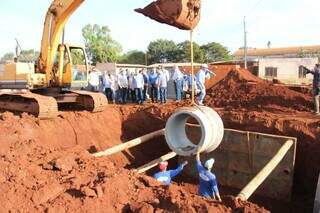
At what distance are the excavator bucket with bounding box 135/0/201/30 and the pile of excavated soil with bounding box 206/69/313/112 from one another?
8.00m

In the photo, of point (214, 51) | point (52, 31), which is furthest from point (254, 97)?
point (214, 51)

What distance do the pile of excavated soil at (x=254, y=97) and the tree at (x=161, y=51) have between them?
1190 inches

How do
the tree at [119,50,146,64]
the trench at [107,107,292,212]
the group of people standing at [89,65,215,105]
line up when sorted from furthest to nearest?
the tree at [119,50,146,64] → the group of people standing at [89,65,215,105] → the trench at [107,107,292,212]

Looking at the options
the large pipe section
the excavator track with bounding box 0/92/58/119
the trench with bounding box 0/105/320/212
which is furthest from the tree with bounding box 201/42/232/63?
the large pipe section

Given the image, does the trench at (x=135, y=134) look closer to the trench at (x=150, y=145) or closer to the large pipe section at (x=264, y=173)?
the trench at (x=150, y=145)

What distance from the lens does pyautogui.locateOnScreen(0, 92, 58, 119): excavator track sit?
10820 mm

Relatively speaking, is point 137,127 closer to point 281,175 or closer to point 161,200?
point 281,175

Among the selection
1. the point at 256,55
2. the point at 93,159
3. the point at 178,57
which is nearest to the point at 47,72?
the point at 93,159

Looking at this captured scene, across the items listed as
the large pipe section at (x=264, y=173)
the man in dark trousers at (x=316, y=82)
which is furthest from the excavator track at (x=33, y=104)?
the man in dark trousers at (x=316, y=82)

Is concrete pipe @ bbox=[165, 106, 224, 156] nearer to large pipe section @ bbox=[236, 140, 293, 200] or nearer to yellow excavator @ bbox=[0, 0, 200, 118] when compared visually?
large pipe section @ bbox=[236, 140, 293, 200]

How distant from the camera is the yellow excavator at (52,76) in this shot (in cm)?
1155

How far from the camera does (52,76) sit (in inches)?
478

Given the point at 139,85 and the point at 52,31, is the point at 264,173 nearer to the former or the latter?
the point at 52,31

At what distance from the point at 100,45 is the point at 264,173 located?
4912 cm
